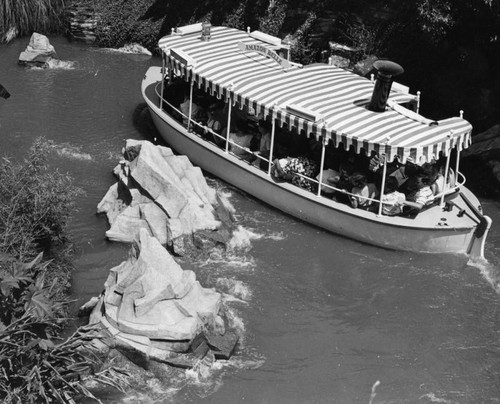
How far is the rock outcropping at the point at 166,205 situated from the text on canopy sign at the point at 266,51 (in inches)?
130

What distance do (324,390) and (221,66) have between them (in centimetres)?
855

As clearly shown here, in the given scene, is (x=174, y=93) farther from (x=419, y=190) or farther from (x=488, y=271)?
(x=488, y=271)

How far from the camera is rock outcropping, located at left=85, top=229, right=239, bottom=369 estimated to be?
46.0 feet

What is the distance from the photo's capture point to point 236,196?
19.5m

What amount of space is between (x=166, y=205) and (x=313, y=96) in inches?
154

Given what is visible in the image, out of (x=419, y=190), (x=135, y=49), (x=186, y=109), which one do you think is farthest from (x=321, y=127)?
(x=135, y=49)

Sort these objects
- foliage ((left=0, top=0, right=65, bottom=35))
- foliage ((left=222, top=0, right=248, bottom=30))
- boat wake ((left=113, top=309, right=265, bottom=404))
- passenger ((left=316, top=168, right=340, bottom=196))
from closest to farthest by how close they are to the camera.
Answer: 1. boat wake ((left=113, top=309, right=265, bottom=404))
2. passenger ((left=316, top=168, right=340, bottom=196))
3. foliage ((left=222, top=0, right=248, bottom=30))
4. foliage ((left=0, top=0, right=65, bottom=35))

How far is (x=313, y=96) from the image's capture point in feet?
60.7

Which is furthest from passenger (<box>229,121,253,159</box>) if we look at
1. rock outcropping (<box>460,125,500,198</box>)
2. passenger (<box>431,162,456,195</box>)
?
rock outcropping (<box>460,125,500,198</box>)

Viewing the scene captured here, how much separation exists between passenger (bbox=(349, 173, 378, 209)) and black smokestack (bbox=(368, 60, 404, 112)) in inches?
59.6

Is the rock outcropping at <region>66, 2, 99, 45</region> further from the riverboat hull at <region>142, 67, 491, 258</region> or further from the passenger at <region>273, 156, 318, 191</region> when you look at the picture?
the passenger at <region>273, 156, 318, 191</region>

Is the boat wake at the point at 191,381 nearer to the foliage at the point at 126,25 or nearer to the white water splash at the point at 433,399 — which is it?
the white water splash at the point at 433,399

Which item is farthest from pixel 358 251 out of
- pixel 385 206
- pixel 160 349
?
pixel 160 349

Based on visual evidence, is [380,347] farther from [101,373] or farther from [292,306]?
[101,373]
